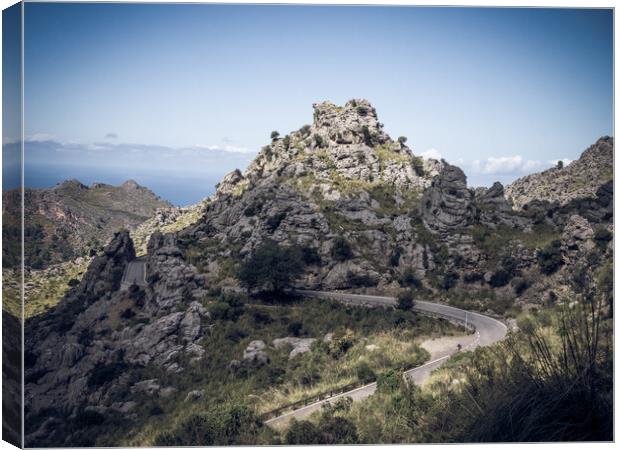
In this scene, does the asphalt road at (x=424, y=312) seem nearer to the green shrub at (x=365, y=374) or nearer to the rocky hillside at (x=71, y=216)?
the green shrub at (x=365, y=374)

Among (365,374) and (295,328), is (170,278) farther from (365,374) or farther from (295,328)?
(365,374)

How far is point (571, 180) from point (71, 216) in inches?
607

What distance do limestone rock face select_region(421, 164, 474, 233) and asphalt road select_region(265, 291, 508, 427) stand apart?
13.0 ft

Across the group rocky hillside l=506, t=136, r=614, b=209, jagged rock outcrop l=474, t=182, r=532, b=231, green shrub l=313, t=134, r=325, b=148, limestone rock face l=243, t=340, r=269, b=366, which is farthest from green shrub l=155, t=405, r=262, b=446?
green shrub l=313, t=134, r=325, b=148

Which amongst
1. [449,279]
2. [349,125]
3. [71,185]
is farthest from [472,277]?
[349,125]

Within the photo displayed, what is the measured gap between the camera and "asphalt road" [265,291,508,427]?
1226 centimetres

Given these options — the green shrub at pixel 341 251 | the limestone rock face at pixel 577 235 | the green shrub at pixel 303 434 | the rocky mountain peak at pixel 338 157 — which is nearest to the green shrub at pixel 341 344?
the green shrub at pixel 303 434

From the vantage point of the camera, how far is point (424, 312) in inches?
643

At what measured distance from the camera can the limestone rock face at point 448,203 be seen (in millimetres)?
20484

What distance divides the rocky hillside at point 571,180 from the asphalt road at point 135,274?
1340 cm

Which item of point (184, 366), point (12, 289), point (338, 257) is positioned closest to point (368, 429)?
point (184, 366)

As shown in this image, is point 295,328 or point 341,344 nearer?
point 341,344

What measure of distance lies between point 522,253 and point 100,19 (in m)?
13.2

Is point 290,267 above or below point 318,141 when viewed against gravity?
below
